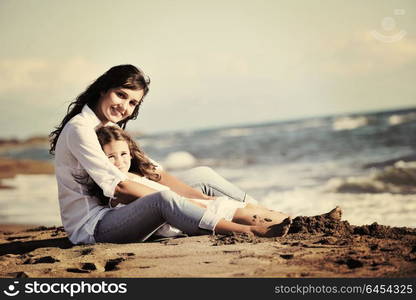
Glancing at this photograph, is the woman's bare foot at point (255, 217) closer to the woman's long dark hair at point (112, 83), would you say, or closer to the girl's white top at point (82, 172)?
the girl's white top at point (82, 172)

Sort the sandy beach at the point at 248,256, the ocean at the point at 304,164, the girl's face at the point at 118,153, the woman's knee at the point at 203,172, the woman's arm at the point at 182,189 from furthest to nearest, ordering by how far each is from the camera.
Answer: the ocean at the point at 304,164 < the woman's knee at the point at 203,172 < the woman's arm at the point at 182,189 < the girl's face at the point at 118,153 < the sandy beach at the point at 248,256

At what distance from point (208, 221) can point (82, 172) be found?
0.69 metres

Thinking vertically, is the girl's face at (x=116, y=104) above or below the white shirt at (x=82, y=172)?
above

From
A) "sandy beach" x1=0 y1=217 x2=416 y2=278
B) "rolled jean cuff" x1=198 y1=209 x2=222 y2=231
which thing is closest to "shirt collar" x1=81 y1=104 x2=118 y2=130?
"sandy beach" x1=0 y1=217 x2=416 y2=278

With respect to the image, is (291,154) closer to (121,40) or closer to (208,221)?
(121,40)

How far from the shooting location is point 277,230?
116 inches

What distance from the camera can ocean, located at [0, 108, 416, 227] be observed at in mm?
5605

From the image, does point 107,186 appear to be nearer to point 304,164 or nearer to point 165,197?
point 165,197

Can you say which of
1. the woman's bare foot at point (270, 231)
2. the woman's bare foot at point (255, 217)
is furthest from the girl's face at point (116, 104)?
the woman's bare foot at point (270, 231)

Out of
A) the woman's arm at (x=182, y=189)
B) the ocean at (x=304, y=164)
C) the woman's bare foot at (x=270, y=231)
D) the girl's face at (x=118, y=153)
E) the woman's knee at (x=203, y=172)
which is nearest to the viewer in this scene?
the woman's bare foot at (x=270, y=231)

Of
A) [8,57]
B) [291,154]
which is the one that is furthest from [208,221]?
[8,57]

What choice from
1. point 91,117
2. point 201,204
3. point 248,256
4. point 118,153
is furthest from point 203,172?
point 248,256

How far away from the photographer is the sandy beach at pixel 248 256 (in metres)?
2.51

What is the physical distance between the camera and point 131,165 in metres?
3.30
